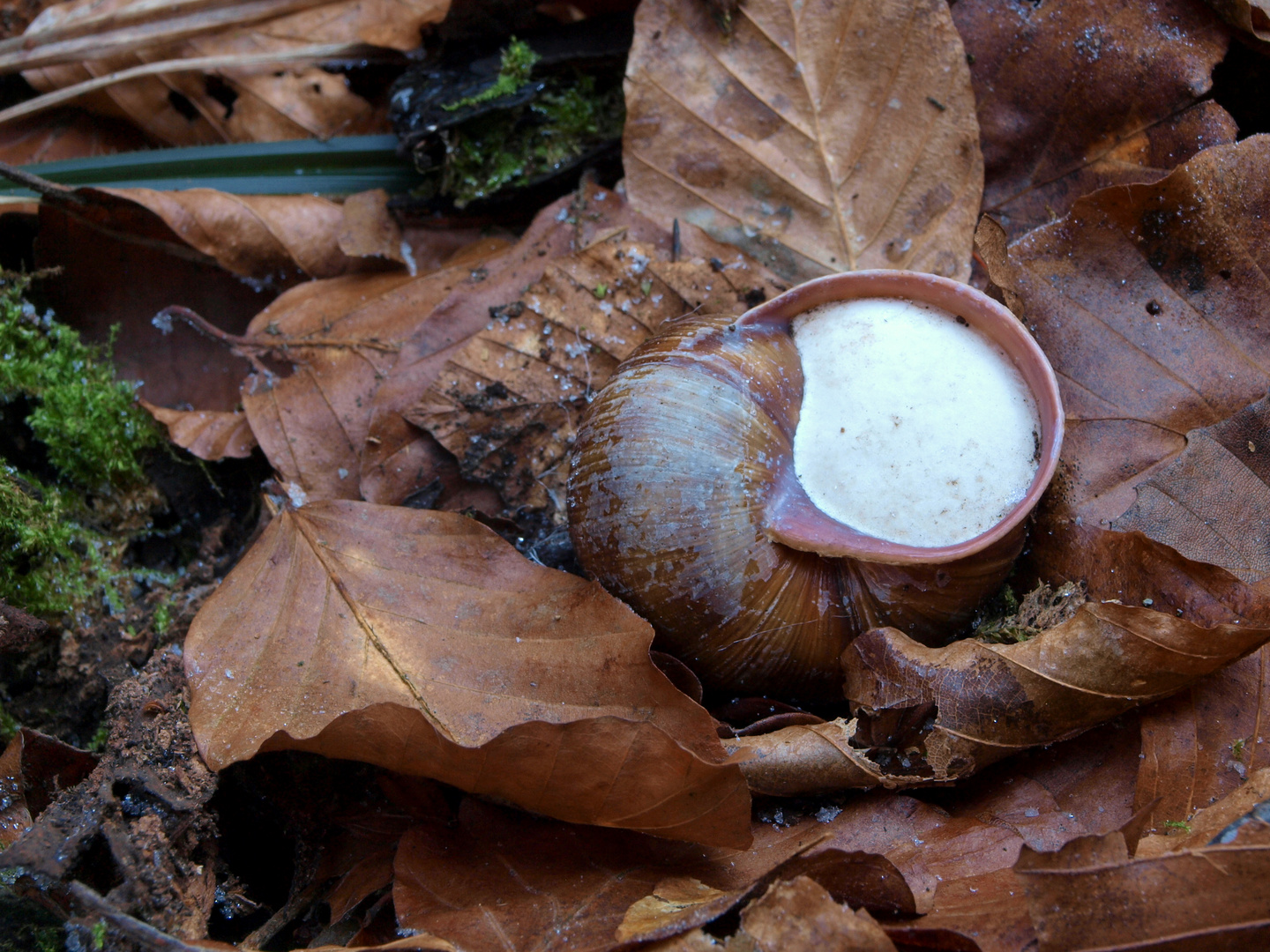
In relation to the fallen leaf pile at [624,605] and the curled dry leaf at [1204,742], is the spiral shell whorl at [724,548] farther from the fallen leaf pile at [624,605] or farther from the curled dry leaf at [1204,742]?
the curled dry leaf at [1204,742]

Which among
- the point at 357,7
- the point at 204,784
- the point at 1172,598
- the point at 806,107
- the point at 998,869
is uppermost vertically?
the point at 357,7

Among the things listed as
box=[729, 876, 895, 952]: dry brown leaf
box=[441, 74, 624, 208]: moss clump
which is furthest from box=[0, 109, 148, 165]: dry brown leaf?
box=[729, 876, 895, 952]: dry brown leaf

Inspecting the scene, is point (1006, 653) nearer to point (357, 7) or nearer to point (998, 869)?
point (998, 869)

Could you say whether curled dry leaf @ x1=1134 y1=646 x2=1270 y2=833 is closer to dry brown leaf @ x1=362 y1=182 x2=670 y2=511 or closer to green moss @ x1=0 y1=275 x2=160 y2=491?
dry brown leaf @ x1=362 y1=182 x2=670 y2=511

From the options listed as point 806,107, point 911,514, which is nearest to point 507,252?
point 806,107

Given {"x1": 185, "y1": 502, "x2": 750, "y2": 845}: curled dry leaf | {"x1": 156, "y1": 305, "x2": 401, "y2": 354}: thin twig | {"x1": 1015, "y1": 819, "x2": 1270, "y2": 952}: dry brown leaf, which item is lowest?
{"x1": 1015, "y1": 819, "x2": 1270, "y2": 952}: dry brown leaf

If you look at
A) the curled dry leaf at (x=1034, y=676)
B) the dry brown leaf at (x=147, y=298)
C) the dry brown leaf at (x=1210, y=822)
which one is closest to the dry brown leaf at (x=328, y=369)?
the dry brown leaf at (x=147, y=298)
